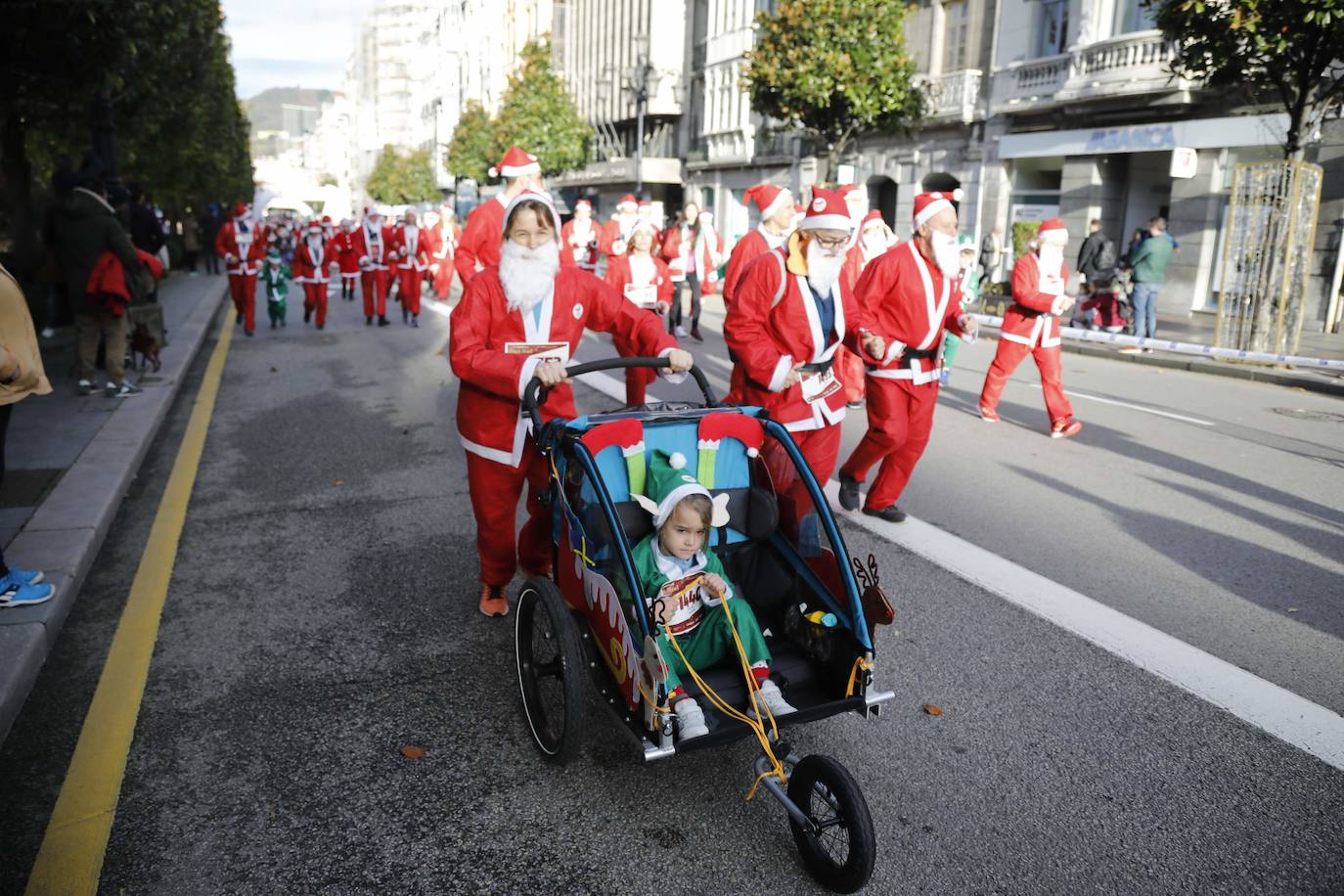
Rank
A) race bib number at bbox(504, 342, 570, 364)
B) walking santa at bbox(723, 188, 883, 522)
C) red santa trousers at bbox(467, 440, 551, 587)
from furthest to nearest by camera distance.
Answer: walking santa at bbox(723, 188, 883, 522)
red santa trousers at bbox(467, 440, 551, 587)
race bib number at bbox(504, 342, 570, 364)

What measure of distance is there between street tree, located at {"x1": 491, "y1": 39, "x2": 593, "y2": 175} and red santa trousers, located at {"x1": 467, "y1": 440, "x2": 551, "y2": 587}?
41.0 metres

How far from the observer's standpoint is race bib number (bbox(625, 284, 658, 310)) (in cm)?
1105

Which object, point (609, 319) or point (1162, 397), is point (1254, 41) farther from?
point (609, 319)

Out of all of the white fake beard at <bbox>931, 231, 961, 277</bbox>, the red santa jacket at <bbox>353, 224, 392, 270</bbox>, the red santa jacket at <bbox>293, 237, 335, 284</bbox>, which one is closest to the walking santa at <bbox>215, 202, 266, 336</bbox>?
the red santa jacket at <bbox>293, 237, 335, 284</bbox>

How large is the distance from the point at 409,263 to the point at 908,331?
12.5 metres

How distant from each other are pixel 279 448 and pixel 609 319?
4429mm

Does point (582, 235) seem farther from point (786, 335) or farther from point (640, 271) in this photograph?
point (786, 335)

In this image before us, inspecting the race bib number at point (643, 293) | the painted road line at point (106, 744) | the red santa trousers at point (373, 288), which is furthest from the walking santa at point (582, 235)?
the painted road line at point (106, 744)

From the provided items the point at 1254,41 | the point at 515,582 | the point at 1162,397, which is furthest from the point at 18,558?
the point at 1254,41

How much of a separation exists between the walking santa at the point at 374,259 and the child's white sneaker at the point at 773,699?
48.3 ft

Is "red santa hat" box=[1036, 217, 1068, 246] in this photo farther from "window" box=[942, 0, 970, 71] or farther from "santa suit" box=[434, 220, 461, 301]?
"window" box=[942, 0, 970, 71]

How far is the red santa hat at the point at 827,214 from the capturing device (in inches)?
189

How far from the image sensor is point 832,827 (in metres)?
2.79

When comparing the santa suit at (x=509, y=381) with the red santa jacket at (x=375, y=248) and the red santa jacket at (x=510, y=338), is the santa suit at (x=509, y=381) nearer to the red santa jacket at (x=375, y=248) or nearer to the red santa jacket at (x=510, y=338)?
the red santa jacket at (x=510, y=338)
